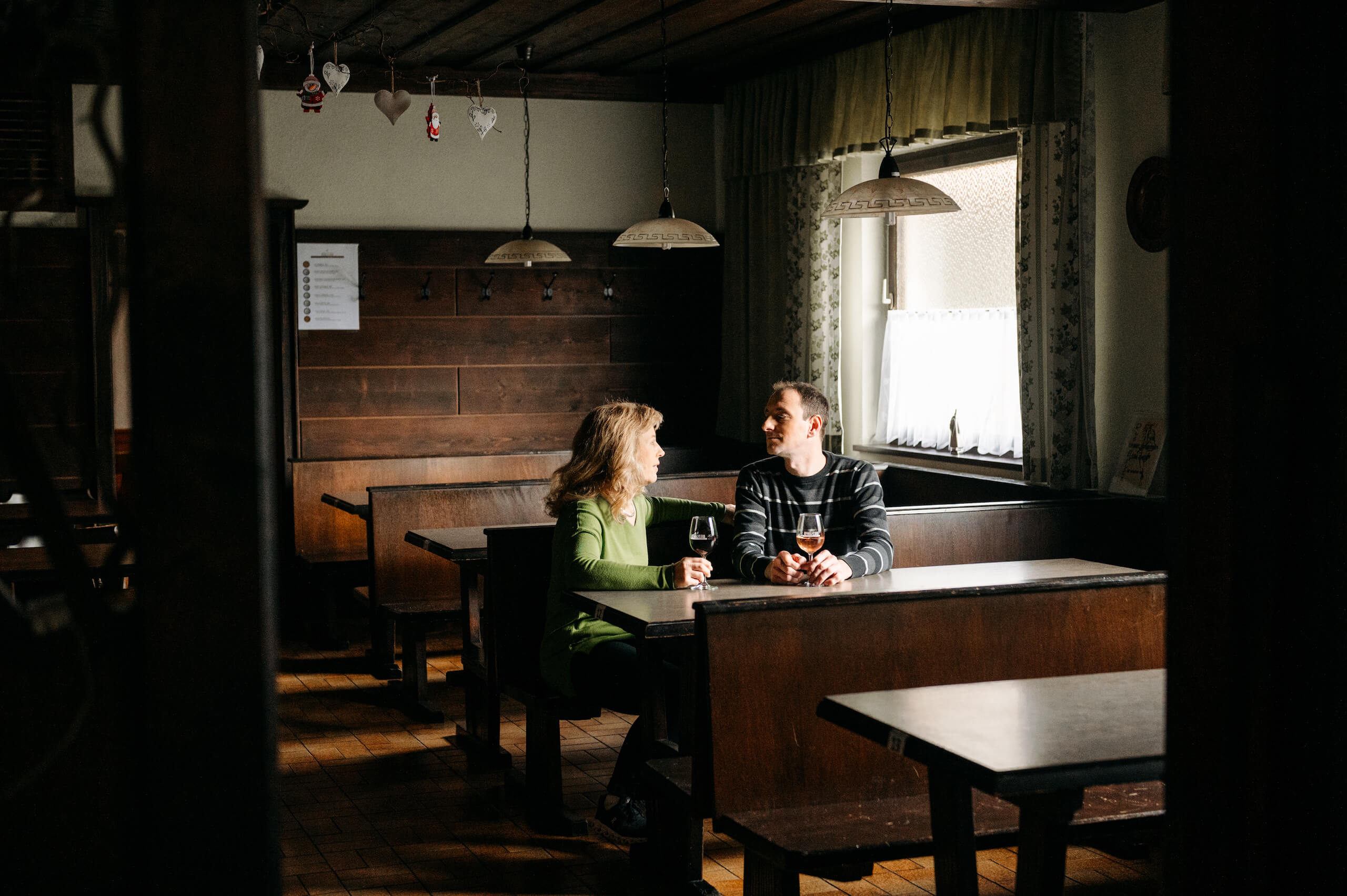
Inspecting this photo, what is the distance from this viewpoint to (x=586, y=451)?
400 cm

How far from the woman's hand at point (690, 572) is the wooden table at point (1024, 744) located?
43.4 inches

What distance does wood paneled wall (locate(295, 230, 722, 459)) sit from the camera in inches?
320

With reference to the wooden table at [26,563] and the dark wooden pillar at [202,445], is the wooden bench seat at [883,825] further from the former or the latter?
the wooden table at [26,563]

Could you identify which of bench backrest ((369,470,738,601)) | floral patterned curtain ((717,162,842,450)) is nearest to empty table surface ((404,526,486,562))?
bench backrest ((369,470,738,601))

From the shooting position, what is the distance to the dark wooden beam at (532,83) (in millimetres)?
7867

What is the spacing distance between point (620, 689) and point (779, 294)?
4.51 m

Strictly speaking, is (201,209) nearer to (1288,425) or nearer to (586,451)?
(1288,425)

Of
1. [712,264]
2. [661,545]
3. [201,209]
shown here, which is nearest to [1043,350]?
[661,545]

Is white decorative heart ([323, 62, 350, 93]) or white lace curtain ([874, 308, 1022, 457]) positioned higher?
white decorative heart ([323, 62, 350, 93])

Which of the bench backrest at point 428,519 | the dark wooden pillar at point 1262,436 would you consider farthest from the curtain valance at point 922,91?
the dark wooden pillar at point 1262,436

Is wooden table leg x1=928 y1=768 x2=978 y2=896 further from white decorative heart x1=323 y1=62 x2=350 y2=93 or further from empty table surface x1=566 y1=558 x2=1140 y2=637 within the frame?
white decorative heart x1=323 y1=62 x2=350 y2=93

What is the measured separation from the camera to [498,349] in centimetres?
847

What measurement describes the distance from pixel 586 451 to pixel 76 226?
3906 mm

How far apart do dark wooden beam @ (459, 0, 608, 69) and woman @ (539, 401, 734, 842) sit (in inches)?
127
